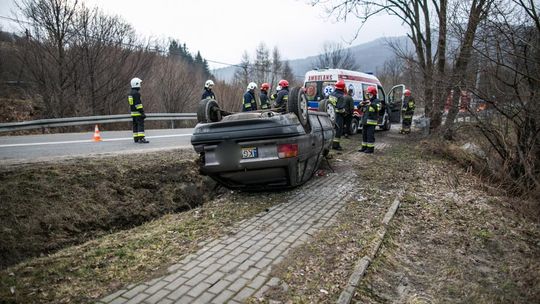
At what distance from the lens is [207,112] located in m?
5.72

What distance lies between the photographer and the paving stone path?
8.78 ft

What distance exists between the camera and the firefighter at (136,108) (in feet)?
29.0

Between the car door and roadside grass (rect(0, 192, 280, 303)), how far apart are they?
1408 cm

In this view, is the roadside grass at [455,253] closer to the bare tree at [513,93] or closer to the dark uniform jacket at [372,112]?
the bare tree at [513,93]

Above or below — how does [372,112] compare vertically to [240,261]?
above

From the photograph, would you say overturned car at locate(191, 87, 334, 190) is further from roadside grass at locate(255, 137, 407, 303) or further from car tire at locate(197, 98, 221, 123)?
roadside grass at locate(255, 137, 407, 303)

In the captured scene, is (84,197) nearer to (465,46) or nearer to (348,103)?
(348,103)

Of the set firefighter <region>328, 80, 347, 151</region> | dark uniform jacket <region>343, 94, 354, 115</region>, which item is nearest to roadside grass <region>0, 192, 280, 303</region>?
firefighter <region>328, 80, 347, 151</region>

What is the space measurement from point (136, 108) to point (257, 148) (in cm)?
522

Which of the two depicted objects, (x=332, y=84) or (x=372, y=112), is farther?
(x=332, y=84)

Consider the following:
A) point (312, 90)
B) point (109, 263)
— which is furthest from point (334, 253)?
point (312, 90)

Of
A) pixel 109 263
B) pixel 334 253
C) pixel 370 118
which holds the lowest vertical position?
pixel 334 253

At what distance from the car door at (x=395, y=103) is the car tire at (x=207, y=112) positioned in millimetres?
12602

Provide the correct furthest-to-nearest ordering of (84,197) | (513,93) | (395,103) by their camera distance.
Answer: (395,103) < (513,93) < (84,197)
